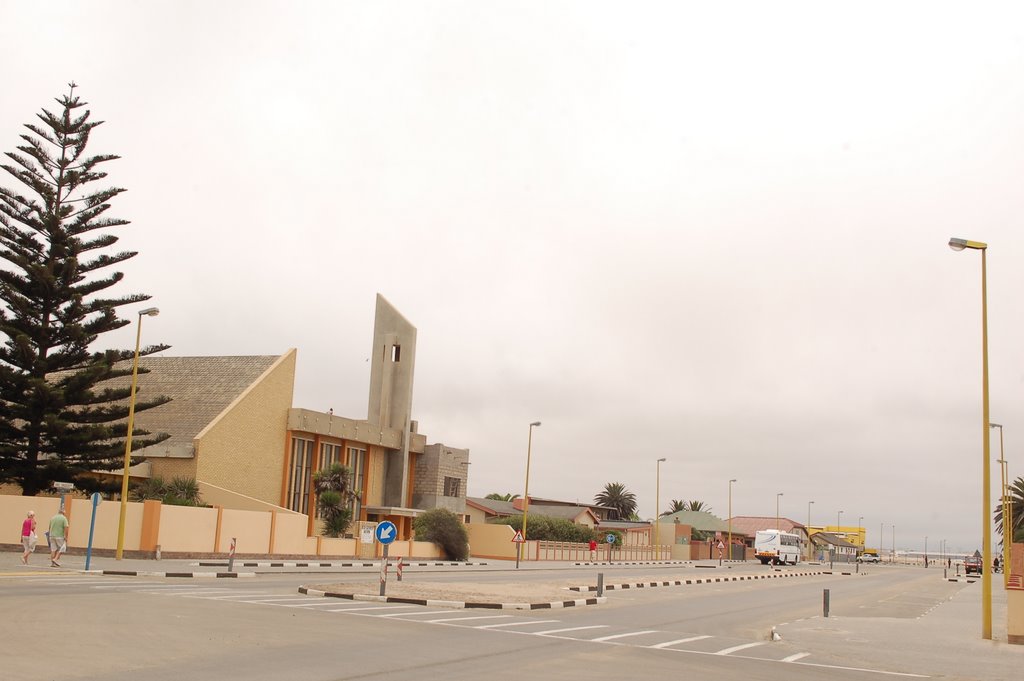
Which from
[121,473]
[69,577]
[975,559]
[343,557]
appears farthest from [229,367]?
[975,559]

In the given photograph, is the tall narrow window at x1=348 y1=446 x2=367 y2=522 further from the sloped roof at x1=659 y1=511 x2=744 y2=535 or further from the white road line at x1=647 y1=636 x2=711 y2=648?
the sloped roof at x1=659 y1=511 x2=744 y2=535

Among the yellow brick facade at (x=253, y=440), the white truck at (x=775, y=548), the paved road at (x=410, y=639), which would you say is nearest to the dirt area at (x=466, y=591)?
the paved road at (x=410, y=639)

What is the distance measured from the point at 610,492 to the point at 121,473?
325 feet

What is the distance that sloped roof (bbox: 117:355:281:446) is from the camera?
154ft

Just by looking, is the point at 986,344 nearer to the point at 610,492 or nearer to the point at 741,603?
the point at 741,603

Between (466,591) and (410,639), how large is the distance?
11.2 metres

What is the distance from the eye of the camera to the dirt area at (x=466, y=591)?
21688 millimetres

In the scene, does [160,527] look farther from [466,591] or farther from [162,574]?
[466,591]

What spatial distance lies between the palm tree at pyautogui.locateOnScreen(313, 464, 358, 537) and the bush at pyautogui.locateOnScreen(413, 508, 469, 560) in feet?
15.6

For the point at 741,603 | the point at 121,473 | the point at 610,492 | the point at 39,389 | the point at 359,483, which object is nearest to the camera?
the point at 741,603

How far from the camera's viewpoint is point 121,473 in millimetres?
43281

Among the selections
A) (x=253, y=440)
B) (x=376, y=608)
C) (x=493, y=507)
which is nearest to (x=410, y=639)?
(x=376, y=608)

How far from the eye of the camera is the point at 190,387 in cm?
5041

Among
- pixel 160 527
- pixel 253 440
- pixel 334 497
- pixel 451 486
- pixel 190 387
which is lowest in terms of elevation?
pixel 160 527
